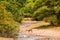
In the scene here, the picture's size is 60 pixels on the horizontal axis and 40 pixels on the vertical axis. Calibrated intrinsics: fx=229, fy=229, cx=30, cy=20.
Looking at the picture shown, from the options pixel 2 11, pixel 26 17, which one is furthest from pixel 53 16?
pixel 26 17

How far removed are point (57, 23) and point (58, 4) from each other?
2570 mm

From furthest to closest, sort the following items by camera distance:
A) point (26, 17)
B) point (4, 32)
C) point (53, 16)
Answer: point (26, 17) → point (53, 16) → point (4, 32)

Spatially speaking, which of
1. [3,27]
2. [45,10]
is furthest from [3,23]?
[45,10]

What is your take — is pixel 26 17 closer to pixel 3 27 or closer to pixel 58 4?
pixel 58 4

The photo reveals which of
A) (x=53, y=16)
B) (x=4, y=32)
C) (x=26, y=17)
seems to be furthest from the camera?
(x=26, y=17)

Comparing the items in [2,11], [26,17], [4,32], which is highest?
[2,11]

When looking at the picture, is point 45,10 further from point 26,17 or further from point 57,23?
point 26,17

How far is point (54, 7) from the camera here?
1191 inches

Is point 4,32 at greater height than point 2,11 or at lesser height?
lesser

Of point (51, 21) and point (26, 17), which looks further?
point (26, 17)

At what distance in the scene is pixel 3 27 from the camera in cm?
1862

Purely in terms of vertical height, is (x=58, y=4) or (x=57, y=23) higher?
(x=58, y=4)

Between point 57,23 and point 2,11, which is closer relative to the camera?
→ point 2,11

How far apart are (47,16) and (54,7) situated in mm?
1505
